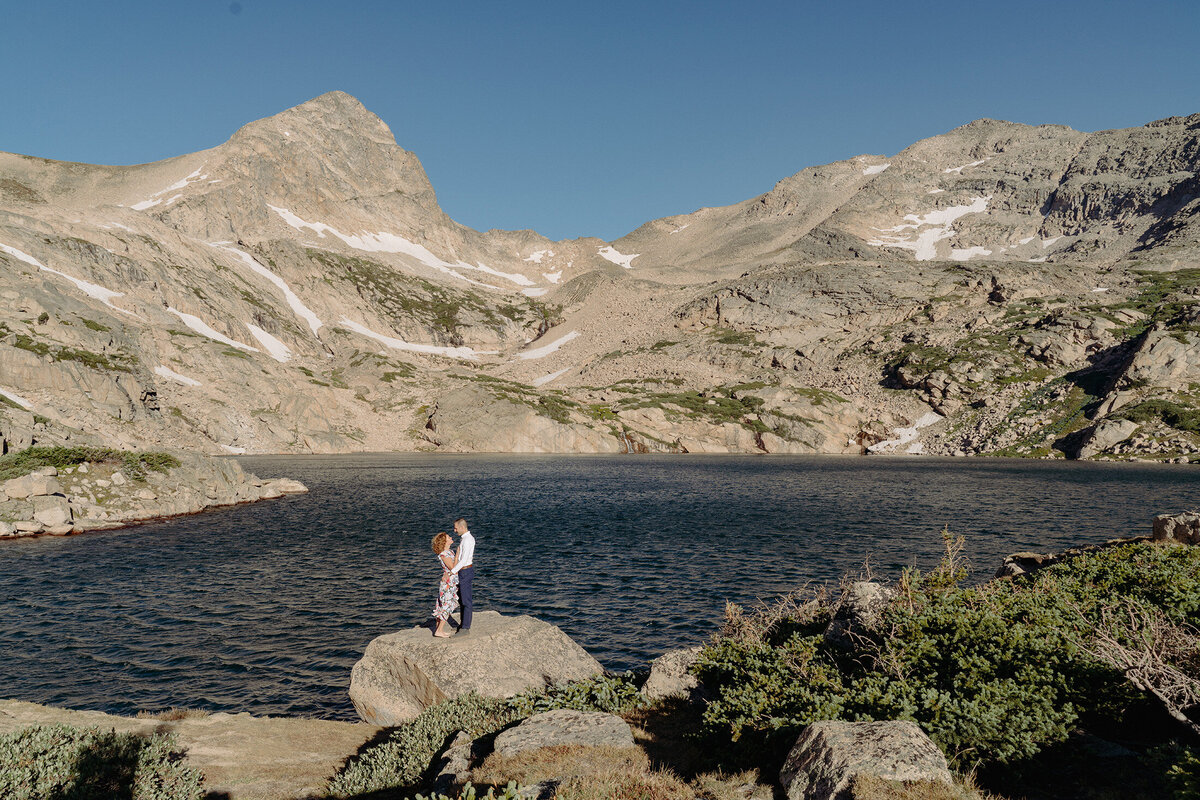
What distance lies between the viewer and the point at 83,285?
162625 mm

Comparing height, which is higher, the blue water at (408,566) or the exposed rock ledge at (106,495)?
the exposed rock ledge at (106,495)

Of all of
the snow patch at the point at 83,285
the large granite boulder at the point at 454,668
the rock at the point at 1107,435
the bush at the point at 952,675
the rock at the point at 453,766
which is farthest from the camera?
the snow patch at the point at 83,285

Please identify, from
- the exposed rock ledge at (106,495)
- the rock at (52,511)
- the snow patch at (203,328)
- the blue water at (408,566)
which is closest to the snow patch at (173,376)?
the snow patch at (203,328)

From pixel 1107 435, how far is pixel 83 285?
25013cm

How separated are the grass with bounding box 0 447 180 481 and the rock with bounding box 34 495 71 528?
4.27m

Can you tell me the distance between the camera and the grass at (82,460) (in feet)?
163

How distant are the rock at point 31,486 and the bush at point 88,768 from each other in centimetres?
4813

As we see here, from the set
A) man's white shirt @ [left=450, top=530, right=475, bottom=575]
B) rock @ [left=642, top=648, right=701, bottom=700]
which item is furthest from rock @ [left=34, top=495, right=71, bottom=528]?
rock @ [left=642, top=648, right=701, bottom=700]

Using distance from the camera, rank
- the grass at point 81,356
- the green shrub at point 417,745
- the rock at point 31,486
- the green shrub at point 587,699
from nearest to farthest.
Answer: the green shrub at point 417,745 < the green shrub at point 587,699 < the rock at point 31,486 < the grass at point 81,356

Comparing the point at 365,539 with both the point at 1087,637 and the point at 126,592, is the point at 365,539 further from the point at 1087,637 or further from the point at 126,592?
the point at 1087,637

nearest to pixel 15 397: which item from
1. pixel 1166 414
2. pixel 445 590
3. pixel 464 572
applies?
pixel 445 590

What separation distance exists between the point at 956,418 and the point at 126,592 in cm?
18822

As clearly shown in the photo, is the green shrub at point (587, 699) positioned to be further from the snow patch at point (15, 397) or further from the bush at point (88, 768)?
the snow patch at point (15, 397)

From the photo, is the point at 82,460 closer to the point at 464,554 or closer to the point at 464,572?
the point at 464,554
